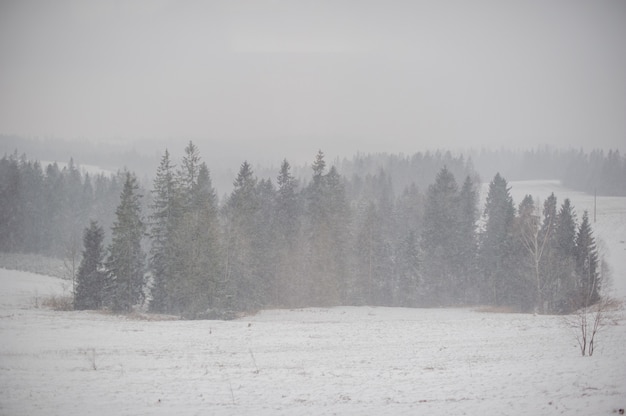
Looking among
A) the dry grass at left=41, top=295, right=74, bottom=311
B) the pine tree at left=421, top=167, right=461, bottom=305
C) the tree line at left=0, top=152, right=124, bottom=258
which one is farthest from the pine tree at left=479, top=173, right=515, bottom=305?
the tree line at left=0, top=152, right=124, bottom=258

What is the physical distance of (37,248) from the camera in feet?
267

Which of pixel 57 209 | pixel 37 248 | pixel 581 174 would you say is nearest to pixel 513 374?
pixel 37 248

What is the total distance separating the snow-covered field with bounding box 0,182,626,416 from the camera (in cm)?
1307

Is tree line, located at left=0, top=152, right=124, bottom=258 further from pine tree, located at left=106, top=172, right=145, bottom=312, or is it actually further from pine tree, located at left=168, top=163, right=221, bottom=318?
pine tree, located at left=168, top=163, right=221, bottom=318

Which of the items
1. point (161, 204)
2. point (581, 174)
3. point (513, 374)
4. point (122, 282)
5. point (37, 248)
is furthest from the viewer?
point (581, 174)

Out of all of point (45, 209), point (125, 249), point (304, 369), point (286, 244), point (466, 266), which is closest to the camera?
point (304, 369)

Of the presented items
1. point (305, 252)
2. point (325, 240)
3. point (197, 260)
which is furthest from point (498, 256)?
point (197, 260)

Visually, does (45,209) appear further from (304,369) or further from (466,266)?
(304,369)

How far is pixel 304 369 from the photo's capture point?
1738cm

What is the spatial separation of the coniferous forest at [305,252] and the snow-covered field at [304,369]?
11222 mm

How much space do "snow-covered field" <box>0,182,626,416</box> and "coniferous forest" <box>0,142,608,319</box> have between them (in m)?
11.2

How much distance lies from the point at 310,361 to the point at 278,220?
3169 centimetres

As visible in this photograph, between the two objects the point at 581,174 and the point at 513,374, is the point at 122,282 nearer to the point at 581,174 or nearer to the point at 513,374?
the point at 513,374

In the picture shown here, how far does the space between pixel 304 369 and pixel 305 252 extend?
32.3 metres
